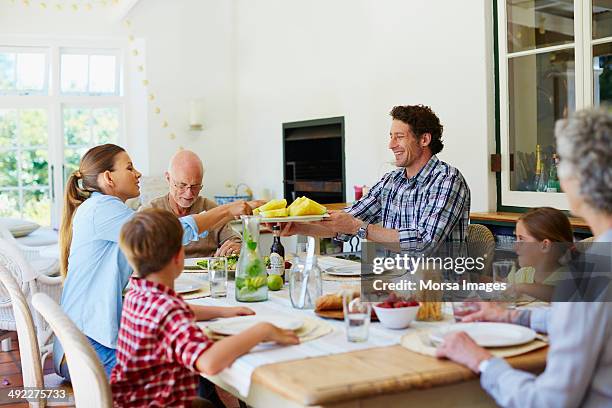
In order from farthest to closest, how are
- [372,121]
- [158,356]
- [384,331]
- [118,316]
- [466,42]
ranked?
[372,121]
[466,42]
[118,316]
[384,331]
[158,356]

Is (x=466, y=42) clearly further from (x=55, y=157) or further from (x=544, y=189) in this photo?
(x=55, y=157)

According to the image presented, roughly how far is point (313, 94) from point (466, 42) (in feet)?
6.52

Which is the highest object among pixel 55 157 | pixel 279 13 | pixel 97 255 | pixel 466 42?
pixel 279 13

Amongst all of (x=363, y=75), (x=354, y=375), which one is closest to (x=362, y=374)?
(x=354, y=375)

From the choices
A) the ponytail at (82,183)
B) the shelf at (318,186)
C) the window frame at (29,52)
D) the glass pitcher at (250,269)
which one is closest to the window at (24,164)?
the window frame at (29,52)

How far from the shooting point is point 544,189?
4.27 metres

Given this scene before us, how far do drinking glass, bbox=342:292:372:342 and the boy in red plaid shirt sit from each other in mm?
136

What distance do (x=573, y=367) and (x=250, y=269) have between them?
46.8 inches

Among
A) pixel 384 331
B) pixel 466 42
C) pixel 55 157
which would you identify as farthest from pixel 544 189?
pixel 55 157

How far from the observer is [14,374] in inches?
171

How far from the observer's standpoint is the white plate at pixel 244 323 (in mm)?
2014

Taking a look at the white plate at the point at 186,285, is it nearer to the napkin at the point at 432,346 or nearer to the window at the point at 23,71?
the napkin at the point at 432,346

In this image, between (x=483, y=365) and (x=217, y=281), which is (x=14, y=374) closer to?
(x=217, y=281)

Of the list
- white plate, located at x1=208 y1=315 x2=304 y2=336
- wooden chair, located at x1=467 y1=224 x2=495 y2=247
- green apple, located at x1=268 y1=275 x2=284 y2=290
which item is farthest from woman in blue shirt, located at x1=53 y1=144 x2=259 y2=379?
wooden chair, located at x1=467 y1=224 x2=495 y2=247
